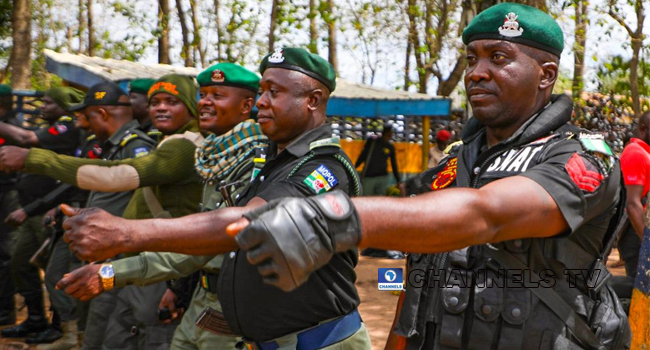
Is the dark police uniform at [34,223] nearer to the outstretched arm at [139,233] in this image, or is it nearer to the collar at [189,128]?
the collar at [189,128]

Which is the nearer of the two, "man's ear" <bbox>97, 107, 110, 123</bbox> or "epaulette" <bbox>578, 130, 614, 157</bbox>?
"epaulette" <bbox>578, 130, 614, 157</bbox>

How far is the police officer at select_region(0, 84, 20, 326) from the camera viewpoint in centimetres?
684

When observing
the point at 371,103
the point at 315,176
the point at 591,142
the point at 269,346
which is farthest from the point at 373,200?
the point at 371,103

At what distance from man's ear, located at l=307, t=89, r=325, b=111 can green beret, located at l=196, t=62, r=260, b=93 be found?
0.86 metres

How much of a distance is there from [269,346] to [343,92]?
9.59 meters

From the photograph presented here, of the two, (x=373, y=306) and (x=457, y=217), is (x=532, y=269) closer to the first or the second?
(x=457, y=217)

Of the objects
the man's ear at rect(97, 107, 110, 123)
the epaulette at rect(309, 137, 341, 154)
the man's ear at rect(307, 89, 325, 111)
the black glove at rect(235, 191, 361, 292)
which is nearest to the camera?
the black glove at rect(235, 191, 361, 292)

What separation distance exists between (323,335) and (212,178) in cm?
117

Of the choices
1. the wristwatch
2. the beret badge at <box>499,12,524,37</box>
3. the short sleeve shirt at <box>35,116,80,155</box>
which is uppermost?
the beret badge at <box>499,12,524,37</box>

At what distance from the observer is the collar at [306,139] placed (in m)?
3.06

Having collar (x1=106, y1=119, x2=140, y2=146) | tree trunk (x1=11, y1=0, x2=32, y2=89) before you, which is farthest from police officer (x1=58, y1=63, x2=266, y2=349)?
tree trunk (x1=11, y1=0, x2=32, y2=89)

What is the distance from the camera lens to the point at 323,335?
2914mm

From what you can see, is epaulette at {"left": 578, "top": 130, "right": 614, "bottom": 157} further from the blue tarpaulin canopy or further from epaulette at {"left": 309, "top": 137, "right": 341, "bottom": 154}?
the blue tarpaulin canopy

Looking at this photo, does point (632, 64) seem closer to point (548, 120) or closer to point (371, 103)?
point (371, 103)
